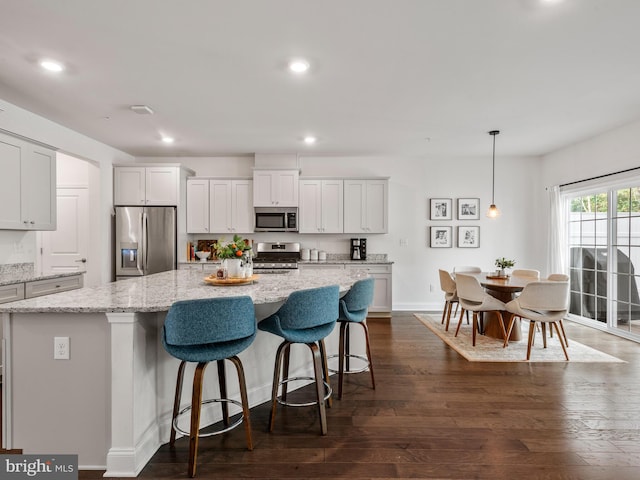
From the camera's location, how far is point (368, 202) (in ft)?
19.7

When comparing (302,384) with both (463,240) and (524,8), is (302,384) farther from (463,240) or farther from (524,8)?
(463,240)

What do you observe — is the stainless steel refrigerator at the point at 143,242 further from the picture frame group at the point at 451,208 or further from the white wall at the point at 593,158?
the white wall at the point at 593,158

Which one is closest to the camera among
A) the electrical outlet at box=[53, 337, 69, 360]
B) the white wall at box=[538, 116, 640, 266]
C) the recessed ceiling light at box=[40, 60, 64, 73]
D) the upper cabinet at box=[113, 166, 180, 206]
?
the electrical outlet at box=[53, 337, 69, 360]

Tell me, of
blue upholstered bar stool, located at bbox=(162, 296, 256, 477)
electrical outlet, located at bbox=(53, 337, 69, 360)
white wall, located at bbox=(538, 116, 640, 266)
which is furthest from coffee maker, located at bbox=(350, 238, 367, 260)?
electrical outlet, located at bbox=(53, 337, 69, 360)

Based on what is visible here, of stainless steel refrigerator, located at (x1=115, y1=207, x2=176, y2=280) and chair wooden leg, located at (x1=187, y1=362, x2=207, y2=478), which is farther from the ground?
stainless steel refrigerator, located at (x1=115, y1=207, x2=176, y2=280)

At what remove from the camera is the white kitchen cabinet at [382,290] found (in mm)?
5695

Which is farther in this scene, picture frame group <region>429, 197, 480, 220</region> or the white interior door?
picture frame group <region>429, 197, 480, 220</region>

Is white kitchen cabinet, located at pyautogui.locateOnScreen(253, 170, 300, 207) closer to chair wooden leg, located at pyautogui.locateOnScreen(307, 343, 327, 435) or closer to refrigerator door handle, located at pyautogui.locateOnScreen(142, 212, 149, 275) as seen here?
refrigerator door handle, located at pyautogui.locateOnScreen(142, 212, 149, 275)

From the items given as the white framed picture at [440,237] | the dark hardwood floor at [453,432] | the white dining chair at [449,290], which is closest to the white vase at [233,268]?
the dark hardwood floor at [453,432]

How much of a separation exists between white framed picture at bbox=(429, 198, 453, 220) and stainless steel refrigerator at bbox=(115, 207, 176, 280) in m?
4.33

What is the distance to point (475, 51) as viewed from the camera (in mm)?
2719

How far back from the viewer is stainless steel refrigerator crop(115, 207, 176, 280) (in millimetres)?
5434

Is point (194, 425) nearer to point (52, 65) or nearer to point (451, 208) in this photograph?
point (52, 65)

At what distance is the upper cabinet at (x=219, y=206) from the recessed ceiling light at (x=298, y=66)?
10.5 ft
